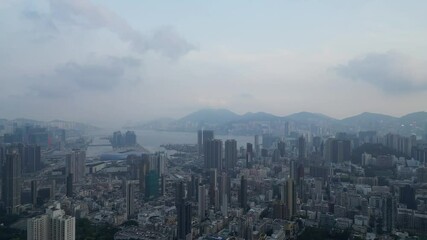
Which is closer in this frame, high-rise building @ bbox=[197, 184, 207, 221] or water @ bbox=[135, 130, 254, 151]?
high-rise building @ bbox=[197, 184, 207, 221]

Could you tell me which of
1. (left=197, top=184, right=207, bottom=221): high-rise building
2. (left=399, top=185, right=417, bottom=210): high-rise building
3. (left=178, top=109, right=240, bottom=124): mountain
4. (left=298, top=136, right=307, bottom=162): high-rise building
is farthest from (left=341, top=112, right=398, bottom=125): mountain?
(left=197, top=184, right=207, bottom=221): high-rise building

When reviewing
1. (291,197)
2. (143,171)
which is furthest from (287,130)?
(291,197)

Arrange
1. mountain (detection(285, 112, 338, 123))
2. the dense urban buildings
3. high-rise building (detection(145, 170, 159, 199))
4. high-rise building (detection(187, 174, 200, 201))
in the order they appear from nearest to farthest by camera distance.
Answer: the dense urban buildings, high-rise building (detection(187, 174, 200, 201)), high-rise building (detection(145, 170, 159, 199)), mountain (detection(285, 112, 338, 123))

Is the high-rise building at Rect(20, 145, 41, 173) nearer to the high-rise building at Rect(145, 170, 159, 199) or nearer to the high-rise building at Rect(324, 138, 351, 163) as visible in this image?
the high-rise building at Rect(145, 170, 159, 199)

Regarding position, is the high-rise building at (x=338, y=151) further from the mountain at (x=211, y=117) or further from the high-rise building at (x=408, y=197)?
the mountain at (x=211, y=117)

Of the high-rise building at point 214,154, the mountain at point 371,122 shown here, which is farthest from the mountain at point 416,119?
the high-rise building at point 214,154
